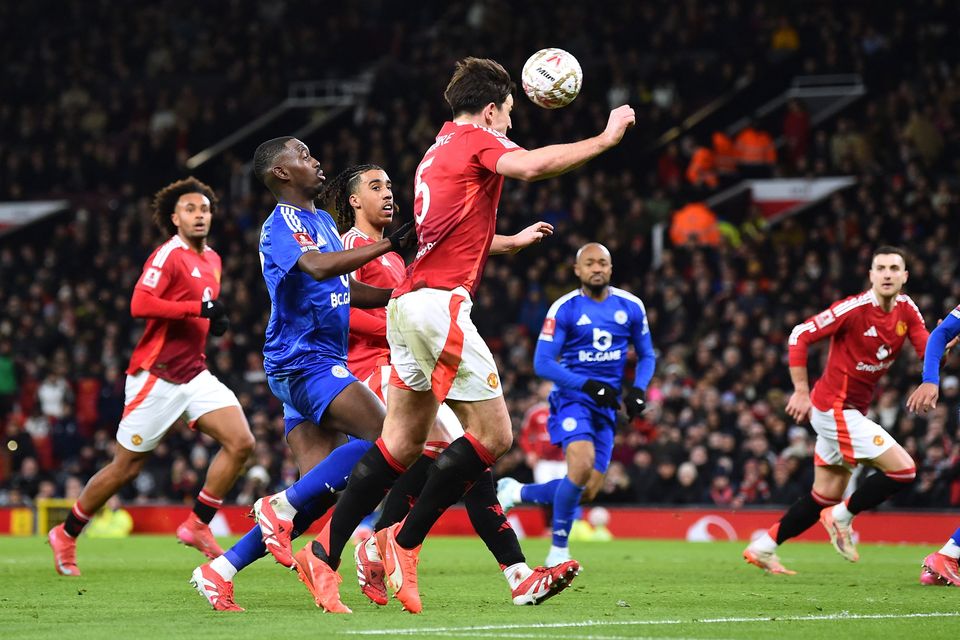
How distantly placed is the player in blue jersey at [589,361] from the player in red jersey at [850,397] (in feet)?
4.99

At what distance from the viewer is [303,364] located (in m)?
8.04

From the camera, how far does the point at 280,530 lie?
296 inches

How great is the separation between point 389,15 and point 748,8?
8593mm

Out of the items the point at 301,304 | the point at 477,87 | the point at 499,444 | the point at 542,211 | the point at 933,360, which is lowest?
the point at 499,444

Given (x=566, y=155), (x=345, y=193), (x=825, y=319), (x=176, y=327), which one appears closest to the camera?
(x=566, y=155)

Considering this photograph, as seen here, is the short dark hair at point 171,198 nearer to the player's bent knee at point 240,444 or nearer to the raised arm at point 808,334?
the player's bent knee at point 240,444

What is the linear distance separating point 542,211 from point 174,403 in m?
14.2

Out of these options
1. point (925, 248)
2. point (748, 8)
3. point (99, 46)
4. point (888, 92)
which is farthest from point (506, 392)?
point (99, 46)

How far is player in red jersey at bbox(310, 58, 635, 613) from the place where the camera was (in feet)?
23.3

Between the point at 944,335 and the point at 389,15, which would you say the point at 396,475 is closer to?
the point at 944,335

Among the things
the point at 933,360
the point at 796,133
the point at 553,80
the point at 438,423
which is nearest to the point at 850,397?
the point at 933,360

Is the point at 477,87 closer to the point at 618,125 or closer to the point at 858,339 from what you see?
the point at 618,125

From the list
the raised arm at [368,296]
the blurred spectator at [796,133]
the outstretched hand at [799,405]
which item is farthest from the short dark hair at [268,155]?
the blurred spectator at [796,133]

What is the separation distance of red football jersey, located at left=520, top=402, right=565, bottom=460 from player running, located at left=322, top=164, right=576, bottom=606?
886cm
